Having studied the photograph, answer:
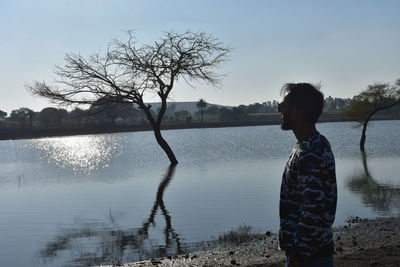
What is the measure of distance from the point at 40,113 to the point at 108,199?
466 ft

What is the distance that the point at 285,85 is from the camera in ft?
11.8

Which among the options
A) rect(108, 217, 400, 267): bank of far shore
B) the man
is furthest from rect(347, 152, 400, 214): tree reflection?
the man

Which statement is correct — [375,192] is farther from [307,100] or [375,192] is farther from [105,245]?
[307,100]

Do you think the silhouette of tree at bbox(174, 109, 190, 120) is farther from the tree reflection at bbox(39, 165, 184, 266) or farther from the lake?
the tree reflection at bbox(39, 165, 184, 266)

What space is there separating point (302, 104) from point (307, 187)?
0.60 meters

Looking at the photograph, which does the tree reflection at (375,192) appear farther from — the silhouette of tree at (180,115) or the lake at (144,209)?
the silhouette of tree at (180,115)

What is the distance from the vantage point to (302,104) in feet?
11.2

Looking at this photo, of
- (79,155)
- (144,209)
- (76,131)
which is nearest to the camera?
(144,209)

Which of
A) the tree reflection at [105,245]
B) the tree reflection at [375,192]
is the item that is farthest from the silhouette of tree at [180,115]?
the tree reflection at [105,245]

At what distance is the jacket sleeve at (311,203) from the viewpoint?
326 centimetres

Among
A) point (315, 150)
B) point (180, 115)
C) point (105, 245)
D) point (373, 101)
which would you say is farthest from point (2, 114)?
point (315, 150)

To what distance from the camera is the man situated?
3270 mm

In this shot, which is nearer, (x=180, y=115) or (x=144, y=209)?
(x=144, y=209)

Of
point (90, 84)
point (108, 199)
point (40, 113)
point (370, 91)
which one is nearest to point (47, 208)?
point (108, 199)
